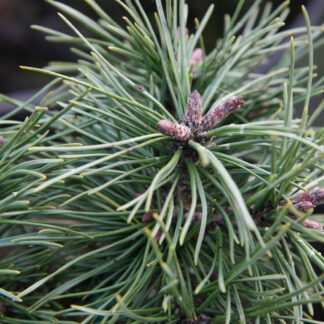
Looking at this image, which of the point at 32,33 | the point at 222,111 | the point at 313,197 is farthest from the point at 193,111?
the point at 32,33

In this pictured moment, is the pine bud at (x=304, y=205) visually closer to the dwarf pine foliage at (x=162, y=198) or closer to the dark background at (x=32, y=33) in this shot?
the dwarf pine foliage at (x=162, y=198)

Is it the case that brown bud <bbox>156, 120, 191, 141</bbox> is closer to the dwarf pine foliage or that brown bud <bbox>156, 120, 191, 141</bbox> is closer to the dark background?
the dwarf pine foliage

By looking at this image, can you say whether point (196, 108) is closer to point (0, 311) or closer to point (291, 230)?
point (291, 230)

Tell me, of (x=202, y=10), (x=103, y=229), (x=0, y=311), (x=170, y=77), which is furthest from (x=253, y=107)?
(x=202, y=10)

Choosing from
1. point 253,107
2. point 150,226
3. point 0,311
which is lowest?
point 0,311

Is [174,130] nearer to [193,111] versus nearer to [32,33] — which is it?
[193,111]

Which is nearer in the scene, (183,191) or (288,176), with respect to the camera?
(288,176)

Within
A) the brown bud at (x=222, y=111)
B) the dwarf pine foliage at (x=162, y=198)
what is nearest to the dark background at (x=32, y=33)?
the dwarf pine foliage at (x=162, y=198)
